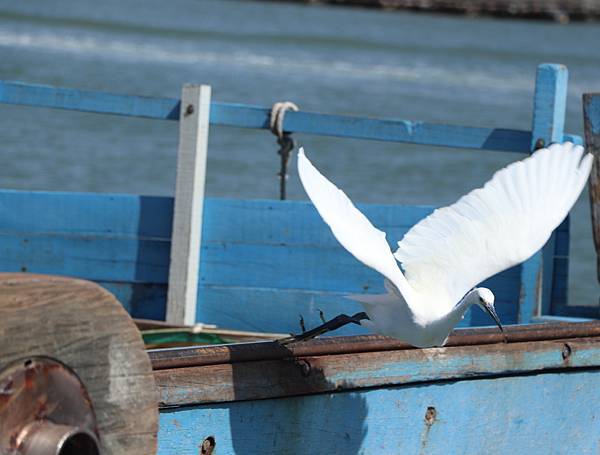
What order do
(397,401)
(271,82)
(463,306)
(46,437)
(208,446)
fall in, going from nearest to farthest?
(46,437), (208,446), (397,401), (463,306), (271,82)

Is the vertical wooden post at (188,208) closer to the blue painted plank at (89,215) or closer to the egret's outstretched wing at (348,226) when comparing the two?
the blue painted plank at (89,215)

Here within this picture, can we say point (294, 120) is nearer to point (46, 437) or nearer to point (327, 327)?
point (327, 327)

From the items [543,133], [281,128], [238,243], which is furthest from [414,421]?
[281,128]

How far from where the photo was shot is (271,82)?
23484mm

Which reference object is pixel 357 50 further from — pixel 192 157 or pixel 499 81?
pixel 192 157

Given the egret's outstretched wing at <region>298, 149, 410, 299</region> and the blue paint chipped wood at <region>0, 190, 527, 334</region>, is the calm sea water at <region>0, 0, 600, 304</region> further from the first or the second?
the egret's outstretched wing at <region>298, 149, 410, 299</region>

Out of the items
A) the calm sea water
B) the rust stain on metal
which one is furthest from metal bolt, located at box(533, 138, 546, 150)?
the calm sea water

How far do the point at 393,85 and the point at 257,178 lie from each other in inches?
468

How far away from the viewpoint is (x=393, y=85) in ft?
83.3

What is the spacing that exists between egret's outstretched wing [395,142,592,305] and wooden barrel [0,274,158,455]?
1.56 m

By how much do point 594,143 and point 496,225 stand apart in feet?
2.83

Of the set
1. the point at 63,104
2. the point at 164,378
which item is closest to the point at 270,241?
the point at 63,104

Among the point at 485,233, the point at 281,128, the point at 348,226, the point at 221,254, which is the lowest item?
the point at 348,226

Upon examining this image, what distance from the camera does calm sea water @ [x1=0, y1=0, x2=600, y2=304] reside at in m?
14.0
